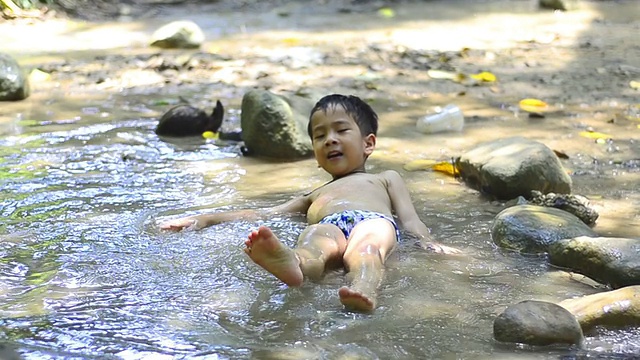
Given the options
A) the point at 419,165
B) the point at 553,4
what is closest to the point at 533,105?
the point at 419,165

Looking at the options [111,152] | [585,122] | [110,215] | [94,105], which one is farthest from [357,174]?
[94,105]

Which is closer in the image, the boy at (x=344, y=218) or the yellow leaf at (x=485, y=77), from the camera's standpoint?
the boy at (x=344, y=218)

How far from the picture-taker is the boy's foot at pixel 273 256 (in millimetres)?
2906

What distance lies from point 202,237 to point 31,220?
849 millimetres

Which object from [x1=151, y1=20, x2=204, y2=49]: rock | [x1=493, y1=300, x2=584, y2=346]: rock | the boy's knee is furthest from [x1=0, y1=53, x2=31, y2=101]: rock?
[x1=493, y1=300, x2=584, y2=346]: rock

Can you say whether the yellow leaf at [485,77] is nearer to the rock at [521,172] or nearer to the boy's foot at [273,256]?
the rock at [521,172]

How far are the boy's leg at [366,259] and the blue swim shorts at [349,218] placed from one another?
5 centimetres

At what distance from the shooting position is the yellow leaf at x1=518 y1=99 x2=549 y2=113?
6.30m

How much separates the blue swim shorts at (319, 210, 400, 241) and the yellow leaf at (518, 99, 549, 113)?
9.87 feet

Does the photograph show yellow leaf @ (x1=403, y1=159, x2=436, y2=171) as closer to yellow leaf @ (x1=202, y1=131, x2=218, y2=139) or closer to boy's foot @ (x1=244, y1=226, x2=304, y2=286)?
yellow leaf @ (x1=202, y1=131, x2=218, y2=139)

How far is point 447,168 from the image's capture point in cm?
473

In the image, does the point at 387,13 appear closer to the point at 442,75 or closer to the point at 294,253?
the point at 442,75

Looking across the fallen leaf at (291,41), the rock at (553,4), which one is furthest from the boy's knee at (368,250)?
the rock at (553,4)

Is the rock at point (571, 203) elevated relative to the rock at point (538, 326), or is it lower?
lower
